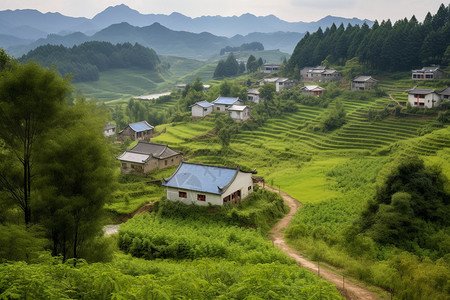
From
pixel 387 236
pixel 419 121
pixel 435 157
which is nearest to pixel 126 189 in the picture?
pixel 387 236

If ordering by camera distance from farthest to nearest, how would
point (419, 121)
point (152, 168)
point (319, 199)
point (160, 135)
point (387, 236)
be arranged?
point (160, 135)
point (419, 121)
point (152, 168)
point (319, 199)
point (387, 236)

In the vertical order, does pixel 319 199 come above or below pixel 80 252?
below

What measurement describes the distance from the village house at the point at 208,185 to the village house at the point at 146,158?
27.4ft

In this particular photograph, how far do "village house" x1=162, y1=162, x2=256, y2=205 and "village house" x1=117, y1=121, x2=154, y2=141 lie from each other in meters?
23.1

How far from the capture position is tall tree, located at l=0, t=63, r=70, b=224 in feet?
39.4

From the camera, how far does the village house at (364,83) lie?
49844 mm

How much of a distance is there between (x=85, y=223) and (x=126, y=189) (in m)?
16.6

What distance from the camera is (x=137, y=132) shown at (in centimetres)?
4647

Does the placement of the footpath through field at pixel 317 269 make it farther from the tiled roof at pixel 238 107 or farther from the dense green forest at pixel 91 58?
the dense green forest at pixel 91 58

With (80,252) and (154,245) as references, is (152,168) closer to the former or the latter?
(154,245)

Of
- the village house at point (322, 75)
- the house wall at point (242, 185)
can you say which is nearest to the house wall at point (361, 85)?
the village house at point (322, 75)

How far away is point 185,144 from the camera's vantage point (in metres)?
41.3

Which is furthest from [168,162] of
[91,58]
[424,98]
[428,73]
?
[91,58]

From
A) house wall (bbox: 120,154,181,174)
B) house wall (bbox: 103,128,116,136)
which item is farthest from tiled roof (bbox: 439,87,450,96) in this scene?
house wall (bbox: 103,128,116,136)
